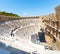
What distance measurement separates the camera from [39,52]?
7172mm

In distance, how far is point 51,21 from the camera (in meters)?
42.9

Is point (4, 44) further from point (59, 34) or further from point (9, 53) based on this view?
point (59, 34)

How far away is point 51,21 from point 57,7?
10.8 feet

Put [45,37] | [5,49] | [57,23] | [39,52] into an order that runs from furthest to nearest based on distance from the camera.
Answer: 1. [57,23]
2. [45,37]
3. [5,49]
4. [39,52]

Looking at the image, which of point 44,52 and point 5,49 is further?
point 5,49

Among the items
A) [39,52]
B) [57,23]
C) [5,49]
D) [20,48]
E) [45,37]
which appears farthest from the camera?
[57,23]

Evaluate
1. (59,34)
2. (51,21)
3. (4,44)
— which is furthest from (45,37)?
(4,44)

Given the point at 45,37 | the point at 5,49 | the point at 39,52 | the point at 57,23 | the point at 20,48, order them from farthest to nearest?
the point at 57,23 < the point at 45,37 < the point at 5,49 < the point at 20,48 < the point at 39,52

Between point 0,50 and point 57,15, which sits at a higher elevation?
point 57,15

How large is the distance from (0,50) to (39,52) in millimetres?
2057

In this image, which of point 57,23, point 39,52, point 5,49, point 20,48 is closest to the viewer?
point 39,52

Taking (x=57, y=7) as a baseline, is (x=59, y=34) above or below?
below

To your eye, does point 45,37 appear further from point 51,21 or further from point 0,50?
point 0,50

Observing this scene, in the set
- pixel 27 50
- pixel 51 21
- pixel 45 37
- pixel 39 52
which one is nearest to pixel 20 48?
pixel 27 50
